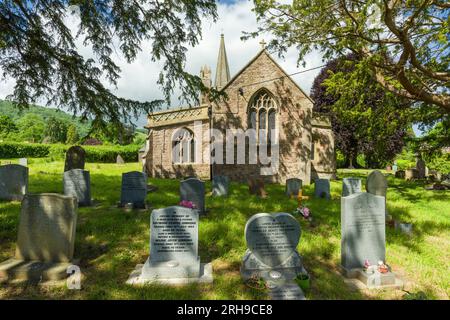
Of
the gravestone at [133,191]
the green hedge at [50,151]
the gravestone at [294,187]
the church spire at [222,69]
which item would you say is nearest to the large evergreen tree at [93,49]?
the gravestone at [133,191]

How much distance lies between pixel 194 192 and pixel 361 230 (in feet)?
16.7

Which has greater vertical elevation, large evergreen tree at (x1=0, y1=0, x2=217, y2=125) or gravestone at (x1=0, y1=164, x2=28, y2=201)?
large evergreen tree at (x1=0, y1=0, x2=217, y2=125)

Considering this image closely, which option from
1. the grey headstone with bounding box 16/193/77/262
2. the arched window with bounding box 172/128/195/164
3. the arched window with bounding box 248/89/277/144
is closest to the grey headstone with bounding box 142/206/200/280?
the grey headstone with bounding box 16/193/77/262

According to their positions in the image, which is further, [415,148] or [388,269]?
[415,148]

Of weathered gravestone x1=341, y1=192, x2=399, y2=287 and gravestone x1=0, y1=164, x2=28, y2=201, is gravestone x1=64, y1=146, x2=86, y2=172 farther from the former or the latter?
weathered gravestone x1=341, y1=192, x2=399, y2=287

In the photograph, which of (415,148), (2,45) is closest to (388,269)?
(2,45)

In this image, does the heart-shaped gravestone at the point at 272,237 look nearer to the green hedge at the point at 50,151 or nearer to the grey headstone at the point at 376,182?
the grey headstone at the point at 376,182

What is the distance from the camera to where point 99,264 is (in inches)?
192

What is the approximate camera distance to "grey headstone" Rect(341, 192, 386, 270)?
16.1 ft

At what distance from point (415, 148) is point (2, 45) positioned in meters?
18.2

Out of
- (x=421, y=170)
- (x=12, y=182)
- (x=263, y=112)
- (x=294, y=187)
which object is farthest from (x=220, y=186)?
(x=421, y=170)

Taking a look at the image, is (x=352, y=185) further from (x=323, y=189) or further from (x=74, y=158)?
(x=74, y=158)

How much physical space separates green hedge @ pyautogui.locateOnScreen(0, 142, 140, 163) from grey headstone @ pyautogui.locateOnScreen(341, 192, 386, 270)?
33.0 m
